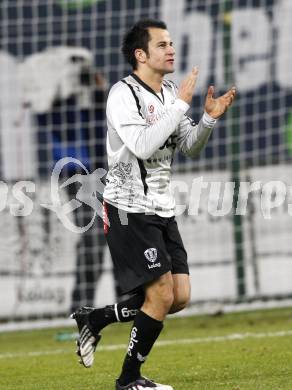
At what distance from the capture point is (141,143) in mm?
5840

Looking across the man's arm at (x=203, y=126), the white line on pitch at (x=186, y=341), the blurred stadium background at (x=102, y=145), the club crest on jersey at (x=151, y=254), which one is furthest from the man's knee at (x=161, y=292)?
the blurred stadium background at (x=102, y=145)

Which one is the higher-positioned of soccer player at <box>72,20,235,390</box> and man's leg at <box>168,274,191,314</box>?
soccer player at <box>72,20,235,390</box>

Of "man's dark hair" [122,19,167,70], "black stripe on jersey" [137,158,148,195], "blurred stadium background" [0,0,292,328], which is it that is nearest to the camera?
"black stripe on jersey" [137,158,148,195]

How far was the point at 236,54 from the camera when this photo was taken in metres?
12.4

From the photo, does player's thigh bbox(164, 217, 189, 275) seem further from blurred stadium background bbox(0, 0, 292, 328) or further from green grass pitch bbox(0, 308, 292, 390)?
blurred stadium background bbox(0, 0, 292, 328)

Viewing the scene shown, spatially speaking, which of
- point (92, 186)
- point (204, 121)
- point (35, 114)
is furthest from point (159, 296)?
point (35, 114)

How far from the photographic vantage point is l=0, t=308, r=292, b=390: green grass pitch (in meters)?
6.52

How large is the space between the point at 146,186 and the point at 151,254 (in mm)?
392

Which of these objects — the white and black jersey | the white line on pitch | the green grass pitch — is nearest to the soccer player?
the white and black jersey

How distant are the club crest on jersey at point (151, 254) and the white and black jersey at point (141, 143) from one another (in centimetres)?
23

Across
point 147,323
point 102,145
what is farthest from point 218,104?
point 102,145

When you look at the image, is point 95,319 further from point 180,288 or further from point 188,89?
point 188,89

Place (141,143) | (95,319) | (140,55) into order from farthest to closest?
(95,319) < (140,55) < (141,143)

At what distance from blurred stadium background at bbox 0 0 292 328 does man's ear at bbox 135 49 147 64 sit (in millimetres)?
4968
